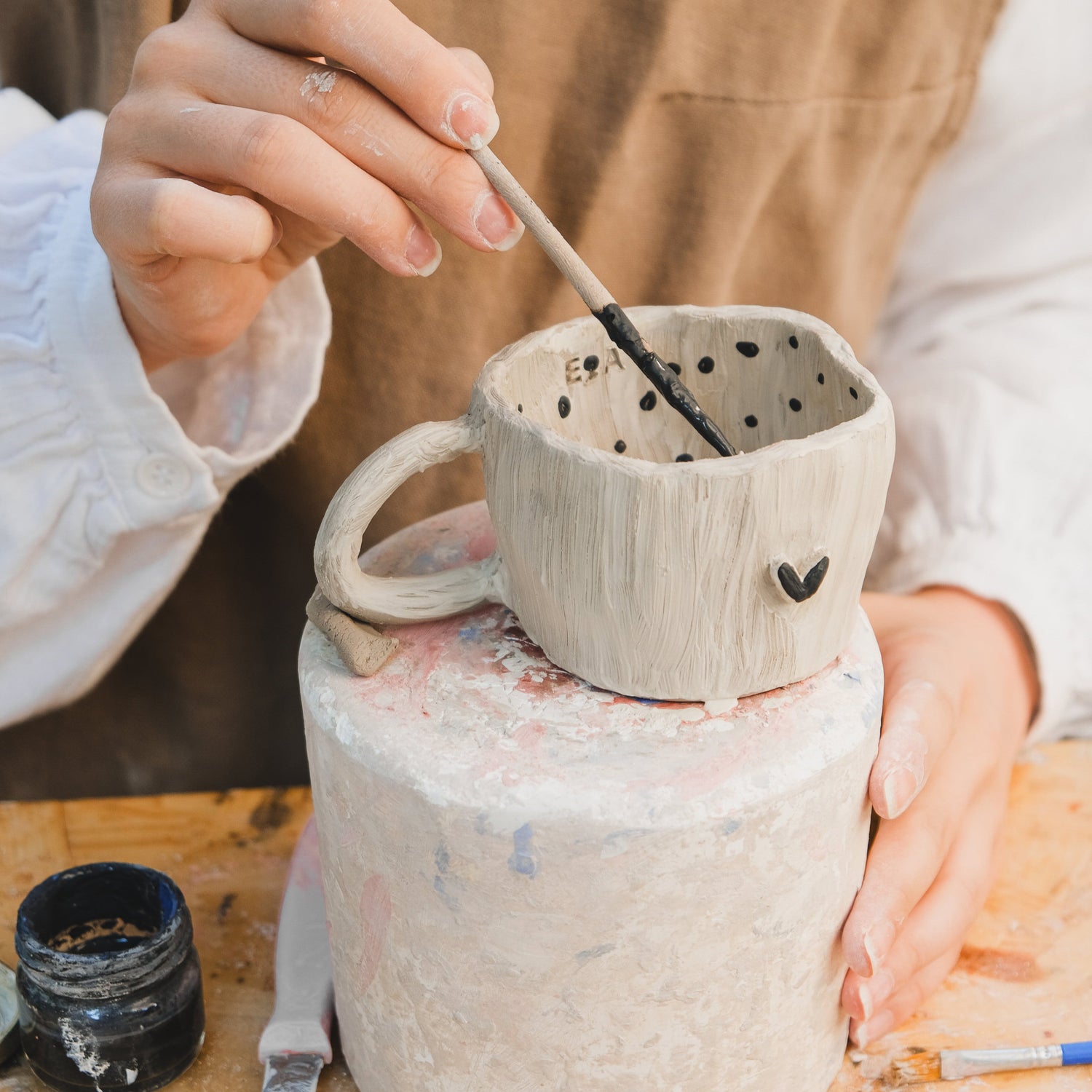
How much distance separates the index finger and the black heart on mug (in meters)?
0.21

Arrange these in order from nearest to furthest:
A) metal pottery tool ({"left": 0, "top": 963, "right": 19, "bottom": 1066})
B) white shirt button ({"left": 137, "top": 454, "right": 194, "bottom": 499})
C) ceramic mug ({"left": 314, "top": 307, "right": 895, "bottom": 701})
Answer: ceramic mug ({"left": 314, "top": 307, "right": 895, "bottom": 701})
metal pottery tool ({"left": 0, "top": 963, "right": 19, "bottom": 1066})
white shirt button ({"left": 137, "top": 454, "right": 194, "bottom": 499})

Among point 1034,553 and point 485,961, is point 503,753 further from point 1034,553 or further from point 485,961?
point 1034,553

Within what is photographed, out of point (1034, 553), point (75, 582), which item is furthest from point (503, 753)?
point (1034, 553)

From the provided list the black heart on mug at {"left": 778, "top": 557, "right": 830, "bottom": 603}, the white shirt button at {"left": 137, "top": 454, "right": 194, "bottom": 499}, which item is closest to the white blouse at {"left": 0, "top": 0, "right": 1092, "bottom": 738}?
the white shirt button at {"left": 137, "top": 454, "right": 194, "bottom": 499}

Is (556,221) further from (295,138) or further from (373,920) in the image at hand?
(373,920)

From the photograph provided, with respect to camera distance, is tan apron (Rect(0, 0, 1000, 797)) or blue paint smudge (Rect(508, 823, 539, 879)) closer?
blue paint smudge (Rect(508, 823, 539, 879))

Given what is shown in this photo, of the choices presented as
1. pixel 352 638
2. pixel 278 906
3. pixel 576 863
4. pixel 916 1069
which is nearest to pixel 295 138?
pixel 352 638

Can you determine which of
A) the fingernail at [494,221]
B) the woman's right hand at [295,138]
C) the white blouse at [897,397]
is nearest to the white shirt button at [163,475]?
the white blouse at [897,397]

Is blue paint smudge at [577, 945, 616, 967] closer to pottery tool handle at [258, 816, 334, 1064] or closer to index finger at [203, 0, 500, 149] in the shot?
pottery tool handle at [258, 816, 334, 1064]

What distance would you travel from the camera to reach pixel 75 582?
658 mm

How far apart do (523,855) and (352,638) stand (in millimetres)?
121

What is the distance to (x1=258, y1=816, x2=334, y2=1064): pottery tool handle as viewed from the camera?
1.78 ft

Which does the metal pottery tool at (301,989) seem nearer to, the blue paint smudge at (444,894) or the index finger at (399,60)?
the blue paint smudge at (444,894)

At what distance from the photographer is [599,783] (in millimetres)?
431
